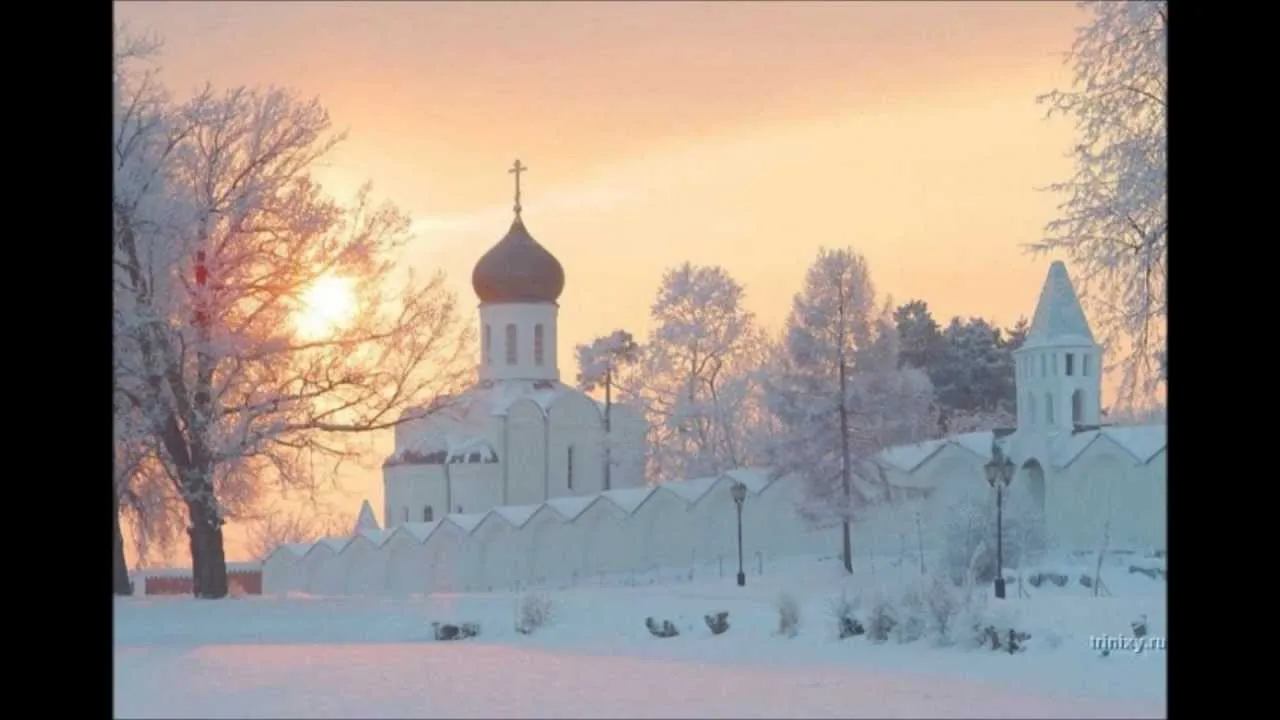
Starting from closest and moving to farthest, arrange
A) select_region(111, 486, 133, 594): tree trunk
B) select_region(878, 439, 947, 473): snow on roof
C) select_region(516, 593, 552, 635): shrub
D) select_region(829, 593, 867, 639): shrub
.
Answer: select_region(829, 593, 867, 639): shrub < select_region(516, 593, 552, 635): shrub < select_region(111, 486, 133, 594): tree trunk < select_region(878, 439, 947, 473): snow on roof

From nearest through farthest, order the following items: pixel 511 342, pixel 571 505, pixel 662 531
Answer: pixel 662 531 → pixel 571 505 → pixel 511 342

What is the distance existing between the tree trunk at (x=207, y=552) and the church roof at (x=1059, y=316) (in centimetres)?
2181

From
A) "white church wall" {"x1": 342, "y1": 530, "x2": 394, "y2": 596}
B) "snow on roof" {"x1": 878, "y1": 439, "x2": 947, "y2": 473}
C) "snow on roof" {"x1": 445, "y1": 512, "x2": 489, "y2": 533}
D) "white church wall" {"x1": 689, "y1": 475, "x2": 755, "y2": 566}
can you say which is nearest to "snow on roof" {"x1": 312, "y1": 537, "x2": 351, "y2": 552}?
"white church wall" {"x1": 342, "y1": 530, "x2": 394, "y2": 596}

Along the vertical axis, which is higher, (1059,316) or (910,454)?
(1059,316)

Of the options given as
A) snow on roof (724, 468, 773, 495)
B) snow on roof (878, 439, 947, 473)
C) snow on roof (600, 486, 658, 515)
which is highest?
snow on roof (878, 439, 947, 473)

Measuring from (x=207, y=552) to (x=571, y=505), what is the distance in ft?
62.6

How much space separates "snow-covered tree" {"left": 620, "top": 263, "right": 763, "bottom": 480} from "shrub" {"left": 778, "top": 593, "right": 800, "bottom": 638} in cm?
2858

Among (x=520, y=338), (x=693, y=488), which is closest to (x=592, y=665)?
(x=693, y=488)

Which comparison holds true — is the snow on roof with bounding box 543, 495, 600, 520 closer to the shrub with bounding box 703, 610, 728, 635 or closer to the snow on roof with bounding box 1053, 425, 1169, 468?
the snow on roof with bounding box 1053, 425, 1169, 468

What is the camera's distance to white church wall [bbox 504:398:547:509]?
53.8 m

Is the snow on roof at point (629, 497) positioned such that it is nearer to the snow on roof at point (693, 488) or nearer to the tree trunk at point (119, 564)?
the snow on roof at point (693, 488)

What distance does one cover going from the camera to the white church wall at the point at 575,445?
54.2m

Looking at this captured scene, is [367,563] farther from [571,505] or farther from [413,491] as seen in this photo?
[413,491]

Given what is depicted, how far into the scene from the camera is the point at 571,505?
40875 mm
